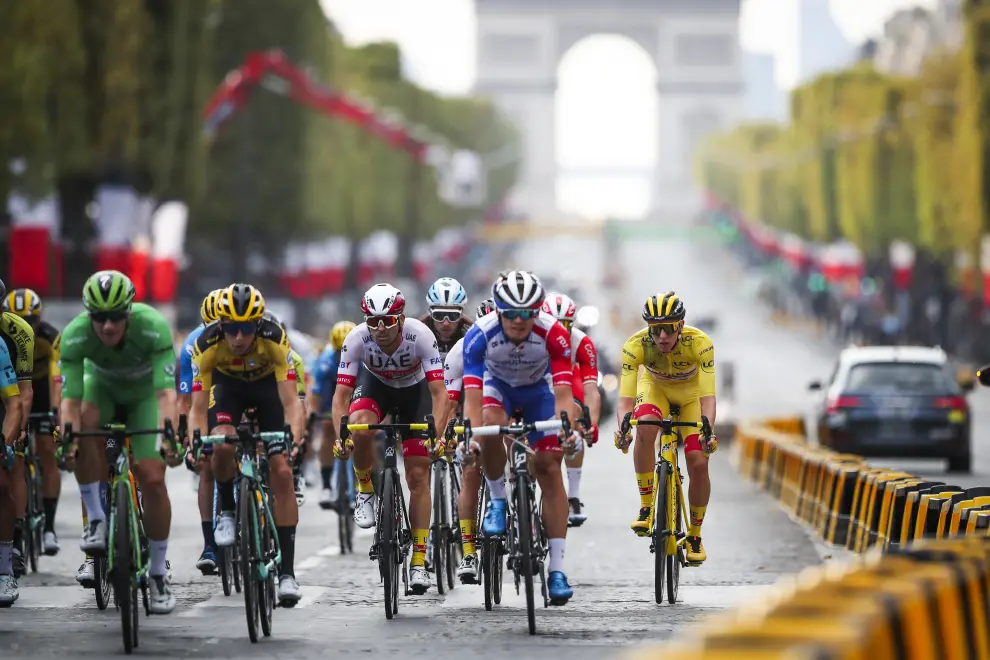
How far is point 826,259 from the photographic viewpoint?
96625mm

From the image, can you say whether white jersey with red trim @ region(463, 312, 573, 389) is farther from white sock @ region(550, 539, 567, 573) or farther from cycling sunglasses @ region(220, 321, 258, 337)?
cycling sunglasses @ region(220, 321, 258, 337)

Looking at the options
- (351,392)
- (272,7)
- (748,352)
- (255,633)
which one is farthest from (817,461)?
(748,352)

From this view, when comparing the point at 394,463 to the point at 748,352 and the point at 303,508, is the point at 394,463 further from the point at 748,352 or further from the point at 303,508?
the point at 748,352

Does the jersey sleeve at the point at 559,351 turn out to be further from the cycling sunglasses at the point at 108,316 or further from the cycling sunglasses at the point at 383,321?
the cycling sunglasses at the point at 108,316

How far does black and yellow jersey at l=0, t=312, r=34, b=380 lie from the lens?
1388 centimetres

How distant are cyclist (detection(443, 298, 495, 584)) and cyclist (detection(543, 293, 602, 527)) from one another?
21.0 inches

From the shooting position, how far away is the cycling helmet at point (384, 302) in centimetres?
1308

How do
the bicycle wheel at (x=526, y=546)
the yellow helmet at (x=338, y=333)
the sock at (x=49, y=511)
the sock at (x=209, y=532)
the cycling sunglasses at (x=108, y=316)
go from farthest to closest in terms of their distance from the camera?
the yellow helmet at (x=338, y=333) → the sock at (x=49, y=511) → the sock at (x=209, y=532) → the cycling sunglasses at (x=108, y=316) → the bicycle wheel at (x=526, y=546)

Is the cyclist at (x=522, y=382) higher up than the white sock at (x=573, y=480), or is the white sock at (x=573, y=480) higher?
the cyclist at (x=522, y=382)

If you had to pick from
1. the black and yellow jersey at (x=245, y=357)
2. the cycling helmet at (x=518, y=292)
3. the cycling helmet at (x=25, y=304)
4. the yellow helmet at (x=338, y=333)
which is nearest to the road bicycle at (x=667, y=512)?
the cycling helmet at (x=518, y=292)

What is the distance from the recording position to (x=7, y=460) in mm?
13398

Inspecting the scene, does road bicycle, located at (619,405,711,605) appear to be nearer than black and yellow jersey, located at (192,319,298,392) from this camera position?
No

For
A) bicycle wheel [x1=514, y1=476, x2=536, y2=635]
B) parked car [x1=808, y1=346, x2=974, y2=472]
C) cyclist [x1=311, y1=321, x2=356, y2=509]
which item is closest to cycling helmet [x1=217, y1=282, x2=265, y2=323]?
bicycle wheel [x1=514, y1=476, x2=536, y2=635]

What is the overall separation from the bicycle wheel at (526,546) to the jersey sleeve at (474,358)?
0.70 meters
